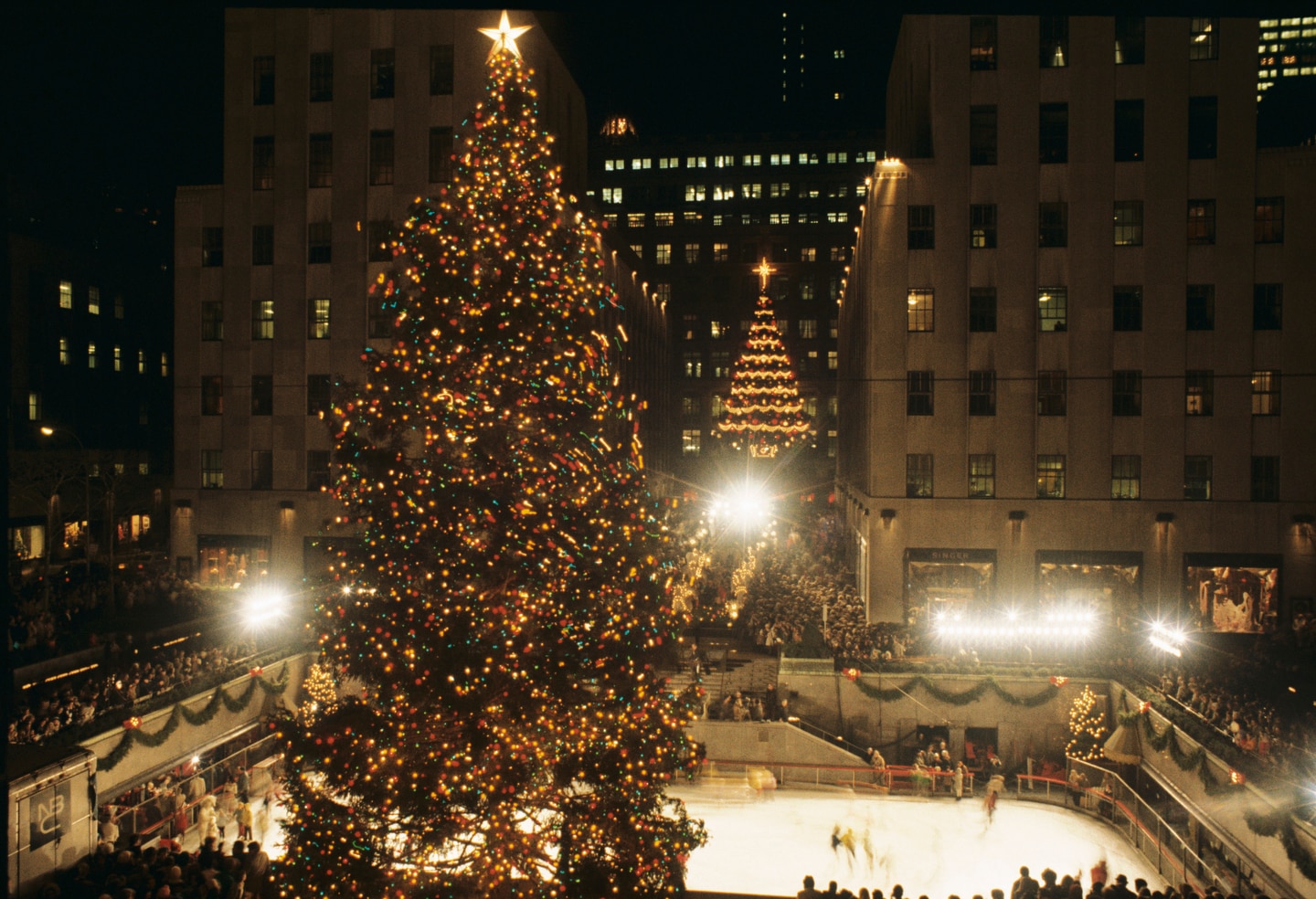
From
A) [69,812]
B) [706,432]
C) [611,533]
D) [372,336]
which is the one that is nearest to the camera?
[611,533]

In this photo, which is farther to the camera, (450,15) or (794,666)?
(450,15)

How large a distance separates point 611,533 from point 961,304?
26.8m

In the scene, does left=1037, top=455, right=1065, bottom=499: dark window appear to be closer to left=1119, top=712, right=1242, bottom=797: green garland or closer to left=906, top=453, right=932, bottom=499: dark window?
left=906, top=453, right=932, bottom=499: dark window

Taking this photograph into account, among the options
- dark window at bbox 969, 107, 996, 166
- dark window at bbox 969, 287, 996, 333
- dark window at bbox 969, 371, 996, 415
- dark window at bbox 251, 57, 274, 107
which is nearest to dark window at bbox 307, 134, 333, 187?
dark window at bbox 251, 57, 274, 107

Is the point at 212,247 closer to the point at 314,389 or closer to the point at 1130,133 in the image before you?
the point at 314,389

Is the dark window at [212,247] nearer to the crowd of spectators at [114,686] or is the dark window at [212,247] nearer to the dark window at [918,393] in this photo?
the crowd of spectators at [114,686]

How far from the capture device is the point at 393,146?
37.2m

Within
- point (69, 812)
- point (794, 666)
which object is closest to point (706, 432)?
point (794, 666)

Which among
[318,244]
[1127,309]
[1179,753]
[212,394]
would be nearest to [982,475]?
[1127,309]

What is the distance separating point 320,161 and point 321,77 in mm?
3585

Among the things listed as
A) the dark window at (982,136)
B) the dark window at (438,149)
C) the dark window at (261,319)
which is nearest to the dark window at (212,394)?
the dark window at (261,319)

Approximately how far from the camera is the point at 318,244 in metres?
37.5

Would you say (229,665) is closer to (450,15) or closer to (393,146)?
(393,146)

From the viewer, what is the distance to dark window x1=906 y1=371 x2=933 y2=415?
112 ft
